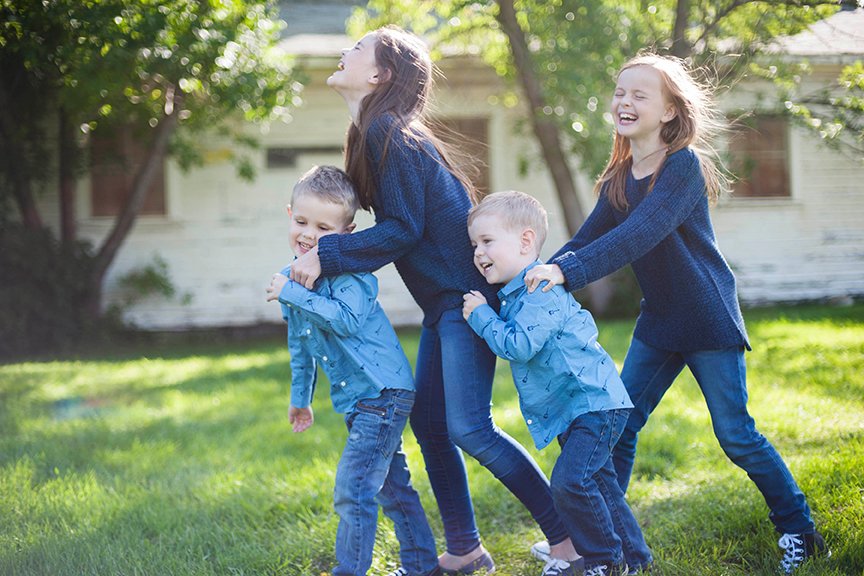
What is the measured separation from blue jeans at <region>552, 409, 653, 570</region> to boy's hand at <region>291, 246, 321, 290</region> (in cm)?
94

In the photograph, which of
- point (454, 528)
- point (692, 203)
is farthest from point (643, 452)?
point (692, 203)

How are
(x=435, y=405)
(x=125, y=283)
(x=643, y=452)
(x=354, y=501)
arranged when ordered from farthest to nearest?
(x=125, y=283) < (x=643, y=452) < (x=435, y=405) < (x=354, y=501)

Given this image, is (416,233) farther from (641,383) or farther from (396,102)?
(641,383)

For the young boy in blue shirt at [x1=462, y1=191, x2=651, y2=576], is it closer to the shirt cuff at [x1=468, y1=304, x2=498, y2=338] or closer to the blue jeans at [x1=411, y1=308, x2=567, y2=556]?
the shirt cuff at [x1=468, y1=304, x2=498, y2=338]

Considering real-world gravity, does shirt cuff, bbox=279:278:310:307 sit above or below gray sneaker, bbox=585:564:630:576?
above

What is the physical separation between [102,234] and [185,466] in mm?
7488

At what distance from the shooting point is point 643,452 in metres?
4.35

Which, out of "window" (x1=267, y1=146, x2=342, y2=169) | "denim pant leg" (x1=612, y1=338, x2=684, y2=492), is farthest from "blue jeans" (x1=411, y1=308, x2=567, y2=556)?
"window" (x1=267, y1=146, x2=342, y2=169)

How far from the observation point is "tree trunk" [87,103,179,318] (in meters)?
9.71

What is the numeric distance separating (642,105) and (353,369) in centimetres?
130

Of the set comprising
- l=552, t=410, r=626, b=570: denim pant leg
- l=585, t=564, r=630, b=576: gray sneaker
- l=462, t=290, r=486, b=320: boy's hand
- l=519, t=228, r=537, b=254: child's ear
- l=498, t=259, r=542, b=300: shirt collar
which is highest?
l=519, t=228, r=537, b=254: child's ear

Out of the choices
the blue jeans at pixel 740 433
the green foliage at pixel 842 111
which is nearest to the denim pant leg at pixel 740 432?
the blue jeans at pixel 740 433

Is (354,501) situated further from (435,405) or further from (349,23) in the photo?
(349,23)

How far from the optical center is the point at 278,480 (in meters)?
4.15
